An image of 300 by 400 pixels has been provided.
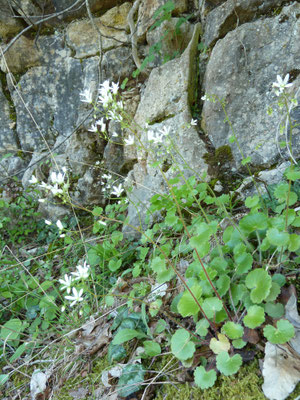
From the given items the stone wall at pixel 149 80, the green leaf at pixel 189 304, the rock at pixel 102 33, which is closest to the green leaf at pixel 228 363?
the green leaf at pixel 189 304

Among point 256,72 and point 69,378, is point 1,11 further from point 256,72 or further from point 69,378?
point 69,378

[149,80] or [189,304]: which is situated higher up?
[149,80]

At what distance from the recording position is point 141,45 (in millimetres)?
3648

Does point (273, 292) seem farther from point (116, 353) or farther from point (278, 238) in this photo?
point (116, 353)

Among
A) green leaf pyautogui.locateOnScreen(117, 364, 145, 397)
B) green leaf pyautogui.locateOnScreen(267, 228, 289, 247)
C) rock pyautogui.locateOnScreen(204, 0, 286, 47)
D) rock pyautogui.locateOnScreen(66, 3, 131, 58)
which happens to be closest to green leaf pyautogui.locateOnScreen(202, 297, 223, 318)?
green leaf pyautogui.locateOnScreen(267, 228, 289, 247)

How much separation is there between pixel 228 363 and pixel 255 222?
56 centimetres

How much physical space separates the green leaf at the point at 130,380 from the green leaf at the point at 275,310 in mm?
629

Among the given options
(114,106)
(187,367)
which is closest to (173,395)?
(187,367)

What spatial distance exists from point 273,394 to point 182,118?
237cm

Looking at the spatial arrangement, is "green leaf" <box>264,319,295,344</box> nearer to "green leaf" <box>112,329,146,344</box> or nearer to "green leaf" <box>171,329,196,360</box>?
"green leaf" <box>171,329,196,360</box>

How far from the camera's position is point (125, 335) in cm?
139

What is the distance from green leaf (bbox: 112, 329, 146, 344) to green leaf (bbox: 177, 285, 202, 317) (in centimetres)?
42

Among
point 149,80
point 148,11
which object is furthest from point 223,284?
point 148,11

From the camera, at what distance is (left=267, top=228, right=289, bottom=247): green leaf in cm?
106
